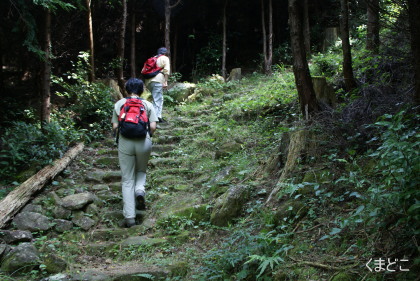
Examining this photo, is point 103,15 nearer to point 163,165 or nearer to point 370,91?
point 163,165

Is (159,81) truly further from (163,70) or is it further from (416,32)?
(416,32)

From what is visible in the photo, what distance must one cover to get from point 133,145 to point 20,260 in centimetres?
215

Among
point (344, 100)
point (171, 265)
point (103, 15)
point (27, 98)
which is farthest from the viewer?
point (103, 15)

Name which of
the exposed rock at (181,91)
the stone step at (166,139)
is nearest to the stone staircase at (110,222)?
the stone step at (166,139)

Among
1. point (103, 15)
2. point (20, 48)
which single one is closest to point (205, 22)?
point (103, 15)

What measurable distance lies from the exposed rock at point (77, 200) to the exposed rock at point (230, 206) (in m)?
2.11

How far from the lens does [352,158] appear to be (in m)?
4.14

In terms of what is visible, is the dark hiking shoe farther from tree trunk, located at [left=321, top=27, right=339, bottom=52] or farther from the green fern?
tree trunk, located at [left=321, top=27, right=339, bottom=52]

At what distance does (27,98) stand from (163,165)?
6.41m

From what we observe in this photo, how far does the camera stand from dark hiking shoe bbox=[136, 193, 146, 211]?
5.42 m

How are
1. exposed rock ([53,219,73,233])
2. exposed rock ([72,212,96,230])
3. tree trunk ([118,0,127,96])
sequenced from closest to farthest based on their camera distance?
exposed rock ([53,219,73,233]) < exposed rock ([72,212,96,230]) < tree trunk ([118,0,127,96])

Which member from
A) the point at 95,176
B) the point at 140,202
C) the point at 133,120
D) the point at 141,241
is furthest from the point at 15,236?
the point at 95,176

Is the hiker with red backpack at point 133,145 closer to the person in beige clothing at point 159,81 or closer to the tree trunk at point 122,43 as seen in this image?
the person in beige clothing at point 159,81

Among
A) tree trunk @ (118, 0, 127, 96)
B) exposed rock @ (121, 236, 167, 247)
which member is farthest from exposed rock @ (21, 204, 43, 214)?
tree trunk @ (118, 0, 127, 96)
